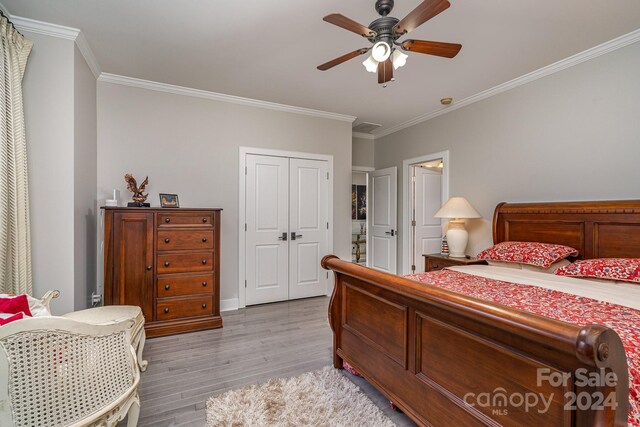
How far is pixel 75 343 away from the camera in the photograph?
4.03 ft

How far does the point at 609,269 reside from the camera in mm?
2252

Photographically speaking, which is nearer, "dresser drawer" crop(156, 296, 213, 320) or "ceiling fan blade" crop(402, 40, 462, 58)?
"ceiling fan blade" crop(402, 40, 462, 58)

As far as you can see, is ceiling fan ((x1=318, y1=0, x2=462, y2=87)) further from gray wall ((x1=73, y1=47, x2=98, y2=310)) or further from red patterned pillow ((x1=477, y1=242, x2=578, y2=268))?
gray wall ((x1=73, y1=47, x2=98, y2=310))

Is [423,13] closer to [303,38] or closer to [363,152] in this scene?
[303,38]

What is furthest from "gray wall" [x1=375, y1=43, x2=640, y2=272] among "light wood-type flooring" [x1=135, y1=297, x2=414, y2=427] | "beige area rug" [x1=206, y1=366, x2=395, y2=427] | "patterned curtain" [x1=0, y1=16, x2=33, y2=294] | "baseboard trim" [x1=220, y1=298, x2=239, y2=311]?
"patterned curtain" [x1=0, y1=16, x2=33, y2=294]

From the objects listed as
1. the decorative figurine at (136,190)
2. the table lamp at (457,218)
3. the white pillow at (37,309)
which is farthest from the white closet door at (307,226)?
the white pillow at (37,309)

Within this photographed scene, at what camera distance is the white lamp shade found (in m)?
3.61

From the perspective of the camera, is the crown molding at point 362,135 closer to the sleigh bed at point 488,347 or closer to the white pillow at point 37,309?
the sleigh bed at point 488,347

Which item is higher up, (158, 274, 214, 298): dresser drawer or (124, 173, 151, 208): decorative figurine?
(124, 173, 151, 208): decorative figurine

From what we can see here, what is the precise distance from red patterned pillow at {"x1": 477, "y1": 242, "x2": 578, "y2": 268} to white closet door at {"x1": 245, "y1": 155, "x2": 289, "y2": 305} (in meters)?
2.52

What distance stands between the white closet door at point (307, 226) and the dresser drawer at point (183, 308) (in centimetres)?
130

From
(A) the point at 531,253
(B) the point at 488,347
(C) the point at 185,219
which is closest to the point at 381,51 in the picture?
(B) the point at 488,347

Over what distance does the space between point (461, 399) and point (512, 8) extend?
8.31 feet

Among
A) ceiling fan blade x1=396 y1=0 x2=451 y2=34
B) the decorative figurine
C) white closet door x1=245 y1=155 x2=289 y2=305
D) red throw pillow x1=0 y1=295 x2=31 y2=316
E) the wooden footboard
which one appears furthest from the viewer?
white closet door x1=245 y1=155 x2=289 y2=305
